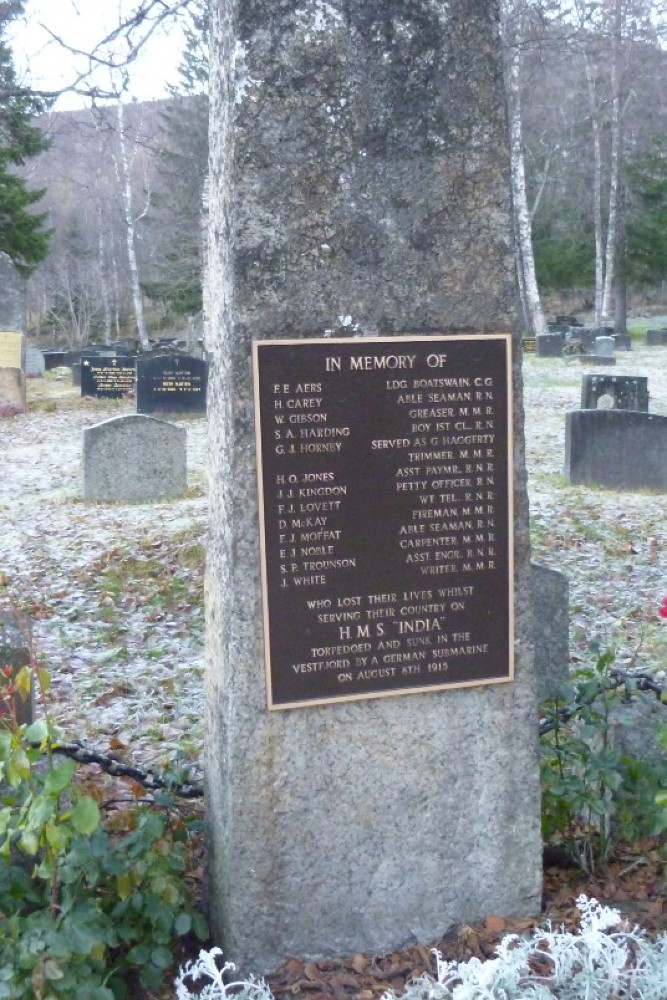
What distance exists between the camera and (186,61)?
34.4m

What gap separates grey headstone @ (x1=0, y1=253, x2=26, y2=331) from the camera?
21438 millimetres

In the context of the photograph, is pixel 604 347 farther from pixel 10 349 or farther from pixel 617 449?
pixel 617 449

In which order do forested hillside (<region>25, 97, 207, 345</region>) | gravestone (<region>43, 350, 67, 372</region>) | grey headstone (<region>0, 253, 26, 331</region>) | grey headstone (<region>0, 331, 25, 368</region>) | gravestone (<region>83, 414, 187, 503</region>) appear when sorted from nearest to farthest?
gravestone (<region>83, 414, 187, 503</region>)
grey headstone (<region>0, 331, 25, 368</region>)
grey headstone (<region>0, 253, 26, 331</region>)
gravestone (<region>43, 350, 67, 372</region>)
forested hillside (<region>25, 97, 207, 345</region>)

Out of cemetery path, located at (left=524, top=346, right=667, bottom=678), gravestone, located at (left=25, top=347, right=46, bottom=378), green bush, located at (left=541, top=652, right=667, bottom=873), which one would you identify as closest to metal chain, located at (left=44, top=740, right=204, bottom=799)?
green bush, located at (left=541, top=652, right=667, bottom=873)

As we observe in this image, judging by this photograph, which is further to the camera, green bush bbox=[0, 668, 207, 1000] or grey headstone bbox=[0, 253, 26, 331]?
grey headstone bbox=[0, 253, 26, 331]

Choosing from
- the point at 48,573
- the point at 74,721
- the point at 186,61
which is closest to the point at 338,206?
the point at 74,721

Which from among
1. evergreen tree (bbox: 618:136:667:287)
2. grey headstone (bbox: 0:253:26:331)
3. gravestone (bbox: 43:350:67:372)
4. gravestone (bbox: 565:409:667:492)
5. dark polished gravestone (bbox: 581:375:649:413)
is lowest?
gravestone (bbox: 565:409:667:492)

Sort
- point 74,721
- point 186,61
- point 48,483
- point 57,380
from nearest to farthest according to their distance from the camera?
point 74,721
point 48,483
point 57,380
point 186,61

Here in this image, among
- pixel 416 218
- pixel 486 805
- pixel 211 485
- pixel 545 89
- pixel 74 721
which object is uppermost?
pixel 545 89

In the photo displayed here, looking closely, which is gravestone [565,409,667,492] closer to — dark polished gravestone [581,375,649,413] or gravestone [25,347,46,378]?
dark polished gravestone [581,375,649,413]

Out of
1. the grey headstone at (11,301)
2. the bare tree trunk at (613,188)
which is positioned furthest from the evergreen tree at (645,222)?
the grey headstone at (11,301)

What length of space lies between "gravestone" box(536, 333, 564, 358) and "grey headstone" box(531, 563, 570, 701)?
76.4 feet

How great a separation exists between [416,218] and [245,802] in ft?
6.41

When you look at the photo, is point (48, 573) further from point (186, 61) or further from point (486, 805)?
point (186, 61)
